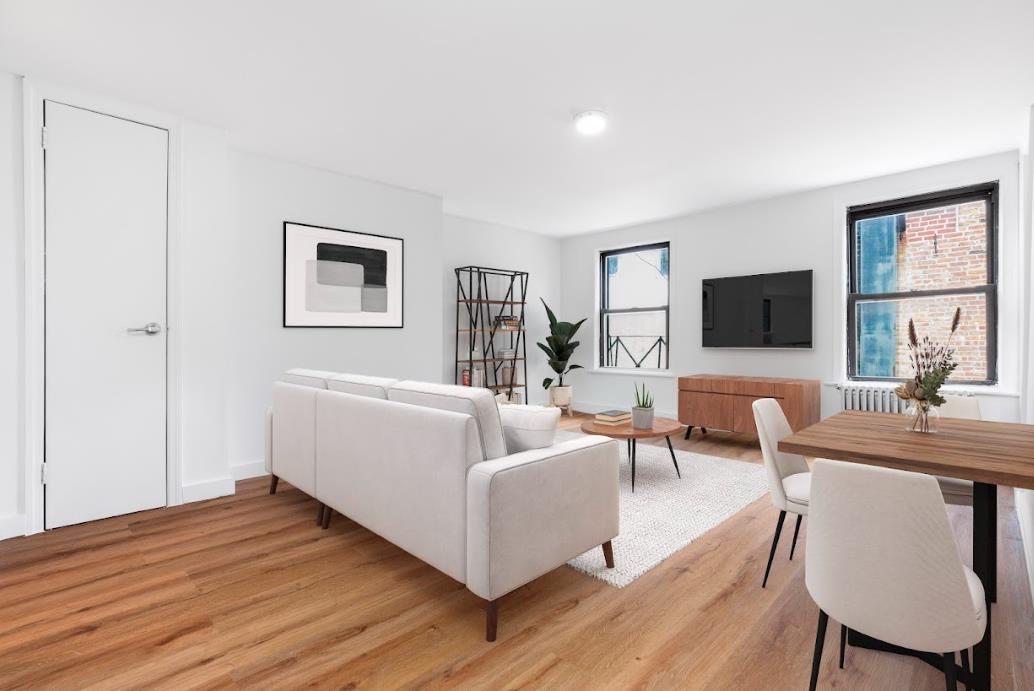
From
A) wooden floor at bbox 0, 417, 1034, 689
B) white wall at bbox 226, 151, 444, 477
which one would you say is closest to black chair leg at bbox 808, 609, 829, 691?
wooden floor at bbox 0, 417, 1034, 689

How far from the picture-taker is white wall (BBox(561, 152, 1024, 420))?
3738 mm

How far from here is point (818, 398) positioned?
457 cm

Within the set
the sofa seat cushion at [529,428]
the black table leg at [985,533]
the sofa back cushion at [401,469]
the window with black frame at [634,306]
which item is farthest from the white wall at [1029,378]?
the window with black frame at [634,306]

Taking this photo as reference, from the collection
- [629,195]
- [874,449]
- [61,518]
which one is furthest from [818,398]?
[61,518]

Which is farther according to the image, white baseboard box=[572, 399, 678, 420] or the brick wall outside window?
white baseboard box=[572, 399, 678, 420]

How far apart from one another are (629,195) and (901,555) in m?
4.19

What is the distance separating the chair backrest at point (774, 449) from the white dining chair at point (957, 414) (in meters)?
0.59

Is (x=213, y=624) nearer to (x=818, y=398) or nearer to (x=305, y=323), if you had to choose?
(x=305, y=323)

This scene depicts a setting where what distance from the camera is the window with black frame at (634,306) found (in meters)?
6.19

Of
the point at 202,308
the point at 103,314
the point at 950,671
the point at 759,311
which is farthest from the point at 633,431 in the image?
the point at 103,314

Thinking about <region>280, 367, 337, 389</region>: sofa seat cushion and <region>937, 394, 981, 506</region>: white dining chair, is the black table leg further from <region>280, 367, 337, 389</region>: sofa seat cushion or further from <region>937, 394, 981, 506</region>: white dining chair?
<region>280, 367, 337, 389</region>: sofa seat cushion

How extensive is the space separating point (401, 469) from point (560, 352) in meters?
4.36

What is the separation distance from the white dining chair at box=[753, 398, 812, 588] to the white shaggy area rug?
0.52m

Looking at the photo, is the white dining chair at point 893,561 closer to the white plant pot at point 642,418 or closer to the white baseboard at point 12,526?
the white plant pot at point 642,418
